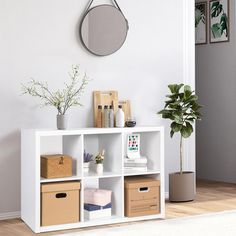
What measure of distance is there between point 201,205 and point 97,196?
114cm

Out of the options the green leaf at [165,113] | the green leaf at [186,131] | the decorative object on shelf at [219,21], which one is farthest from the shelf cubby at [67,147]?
the decorative object on shelf at [219,21]

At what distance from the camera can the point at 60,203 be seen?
4246 mm

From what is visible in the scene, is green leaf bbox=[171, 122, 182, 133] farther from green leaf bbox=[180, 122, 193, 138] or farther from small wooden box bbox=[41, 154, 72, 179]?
small wooden box bbox=[41, 154, 72, 179]

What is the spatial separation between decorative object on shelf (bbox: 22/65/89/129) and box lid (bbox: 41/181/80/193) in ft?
1.45

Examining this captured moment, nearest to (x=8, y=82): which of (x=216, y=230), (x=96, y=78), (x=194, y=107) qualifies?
(x=96, y=78)

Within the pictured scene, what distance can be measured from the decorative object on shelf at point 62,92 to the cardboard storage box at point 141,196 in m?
0.79

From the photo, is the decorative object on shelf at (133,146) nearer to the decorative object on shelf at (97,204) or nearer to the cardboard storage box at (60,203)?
the decorative object on shelf at (97,204)

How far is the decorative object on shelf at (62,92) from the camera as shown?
4531mm

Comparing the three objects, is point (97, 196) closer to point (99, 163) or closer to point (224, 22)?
point (99, 163)

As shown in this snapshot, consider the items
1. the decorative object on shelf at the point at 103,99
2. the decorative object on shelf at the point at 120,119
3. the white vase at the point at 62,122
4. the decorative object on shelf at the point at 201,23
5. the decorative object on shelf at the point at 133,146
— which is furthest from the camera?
the decorative object on shelf at the point at 201,23

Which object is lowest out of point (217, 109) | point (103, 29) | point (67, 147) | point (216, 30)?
point (67, 147)

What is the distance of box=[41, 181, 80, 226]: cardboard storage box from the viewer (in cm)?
418

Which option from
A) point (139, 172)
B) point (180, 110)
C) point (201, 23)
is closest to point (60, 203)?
point (139, 172)

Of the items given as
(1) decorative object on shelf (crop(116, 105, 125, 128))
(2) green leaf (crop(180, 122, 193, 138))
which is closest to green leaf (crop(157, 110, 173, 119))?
(2) green leaf (crop(180, 122, 193, 138))
